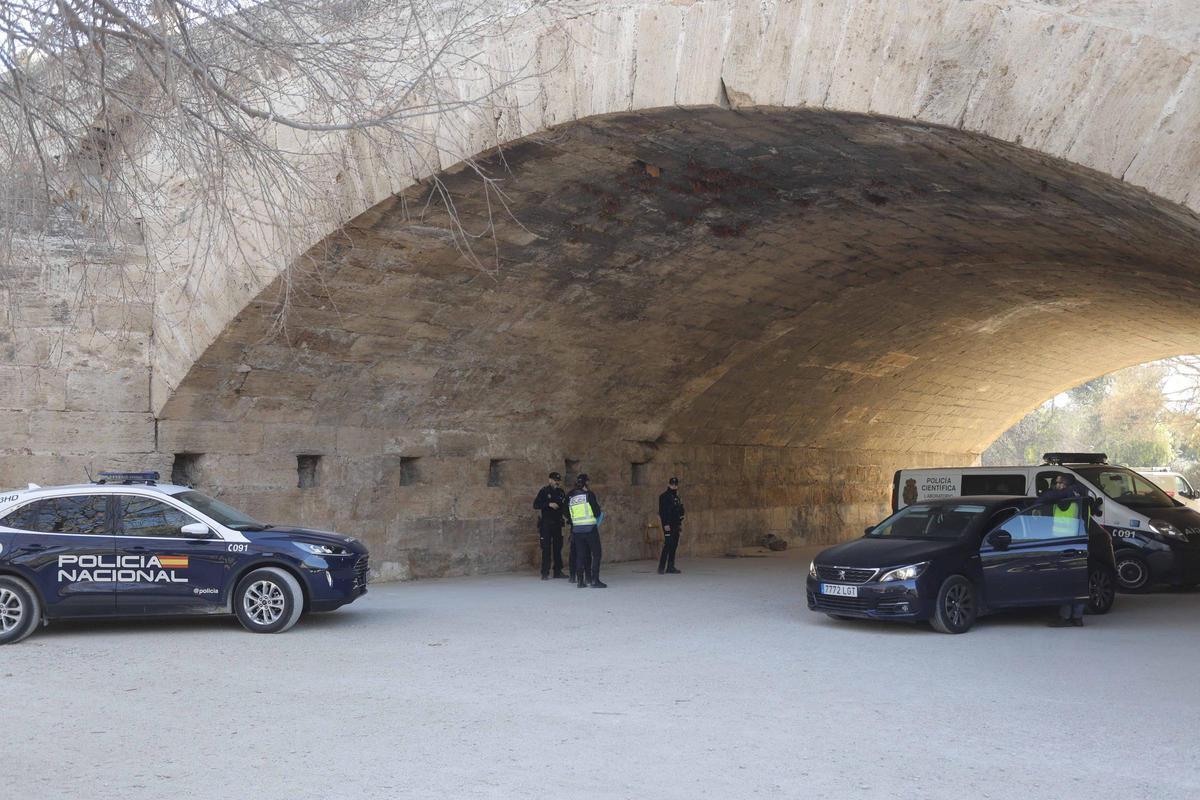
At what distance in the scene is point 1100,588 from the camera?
42.2ft

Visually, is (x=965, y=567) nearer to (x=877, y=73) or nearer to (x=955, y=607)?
(x=955, y=607)

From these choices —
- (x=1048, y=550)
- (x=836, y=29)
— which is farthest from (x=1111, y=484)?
(x=836, y=29)

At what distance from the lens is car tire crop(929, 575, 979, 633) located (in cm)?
1098

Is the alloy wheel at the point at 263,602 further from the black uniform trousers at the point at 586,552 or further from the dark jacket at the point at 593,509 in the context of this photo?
the black uniform trousers at the point at 586,552

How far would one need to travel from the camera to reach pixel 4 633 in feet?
34.2

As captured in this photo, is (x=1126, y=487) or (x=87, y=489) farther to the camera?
(x=1126, y=487)

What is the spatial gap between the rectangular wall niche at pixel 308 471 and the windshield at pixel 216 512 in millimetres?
3390

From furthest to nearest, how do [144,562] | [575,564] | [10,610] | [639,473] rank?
1. [639,473]
2. [575,564]
3. [144,562]
4. [10,610]

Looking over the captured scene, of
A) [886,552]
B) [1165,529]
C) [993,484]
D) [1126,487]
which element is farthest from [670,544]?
[1165,529]

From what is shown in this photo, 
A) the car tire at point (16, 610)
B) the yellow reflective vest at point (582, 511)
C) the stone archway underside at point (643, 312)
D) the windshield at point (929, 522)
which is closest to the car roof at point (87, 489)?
the car tire at point (16, 610)

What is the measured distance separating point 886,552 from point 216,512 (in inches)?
258

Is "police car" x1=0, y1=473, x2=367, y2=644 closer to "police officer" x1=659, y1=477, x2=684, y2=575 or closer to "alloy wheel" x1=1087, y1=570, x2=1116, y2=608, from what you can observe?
"police officer" x1=659, y1=477, x2=684, y2=575

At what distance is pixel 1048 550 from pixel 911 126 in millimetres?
4977

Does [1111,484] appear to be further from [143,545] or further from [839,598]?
[143,545]
